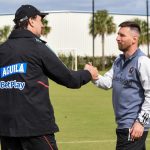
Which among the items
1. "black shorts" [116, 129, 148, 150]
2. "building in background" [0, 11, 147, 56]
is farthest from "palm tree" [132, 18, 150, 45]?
Answer: "black shorts" [116, 129, 148, 150]

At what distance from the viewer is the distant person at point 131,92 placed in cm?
561

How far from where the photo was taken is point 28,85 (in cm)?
493

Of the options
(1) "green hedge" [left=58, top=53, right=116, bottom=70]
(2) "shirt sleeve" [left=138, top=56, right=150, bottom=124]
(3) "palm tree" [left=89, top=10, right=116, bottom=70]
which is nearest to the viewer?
(2) "shirt sleeve" [left=138, top=56, right=150, bottom=124]

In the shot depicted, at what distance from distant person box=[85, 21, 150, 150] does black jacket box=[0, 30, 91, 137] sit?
710 mm

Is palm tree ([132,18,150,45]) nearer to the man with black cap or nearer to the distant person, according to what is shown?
the distant person

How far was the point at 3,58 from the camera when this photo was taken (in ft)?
16.6

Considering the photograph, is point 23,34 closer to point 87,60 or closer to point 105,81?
point 105,81

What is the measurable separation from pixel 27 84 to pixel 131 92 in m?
1.31

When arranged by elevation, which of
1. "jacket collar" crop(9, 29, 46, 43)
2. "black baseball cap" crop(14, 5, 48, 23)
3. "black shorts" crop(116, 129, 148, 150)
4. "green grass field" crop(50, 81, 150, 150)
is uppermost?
"black baseball cap" crop(14, 5, 48, 23)

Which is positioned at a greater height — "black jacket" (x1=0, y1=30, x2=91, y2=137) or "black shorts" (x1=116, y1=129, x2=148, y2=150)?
"black jacket" (x1=0, y1=30, x2=91, y2=137)

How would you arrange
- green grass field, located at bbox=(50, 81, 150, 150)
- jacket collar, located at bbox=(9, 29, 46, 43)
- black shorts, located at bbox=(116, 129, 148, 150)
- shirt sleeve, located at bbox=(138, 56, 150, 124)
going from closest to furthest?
jacket collar, located at bbox=(9, 29, 46, 43), shirt sleeve, located at bbox=(138, 56, 150, 124), black shorts, located at bbox=(116, 129, 148, 150), green grass field, located at bbox=(50, 81, 150, 150)

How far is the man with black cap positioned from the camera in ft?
16.2

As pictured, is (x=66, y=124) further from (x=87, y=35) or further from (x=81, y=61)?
(x=87, y=35)

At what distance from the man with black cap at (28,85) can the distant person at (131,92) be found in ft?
2.34
